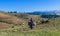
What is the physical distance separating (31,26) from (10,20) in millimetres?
20904

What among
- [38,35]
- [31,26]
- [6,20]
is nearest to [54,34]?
[38,35]

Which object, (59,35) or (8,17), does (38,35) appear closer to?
(59,35)

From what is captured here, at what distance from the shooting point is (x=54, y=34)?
10445 mm


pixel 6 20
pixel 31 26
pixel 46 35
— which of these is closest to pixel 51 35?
pixel 46 35

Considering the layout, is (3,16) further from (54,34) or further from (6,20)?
(54,34)

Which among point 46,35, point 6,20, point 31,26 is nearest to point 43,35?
point 46,35

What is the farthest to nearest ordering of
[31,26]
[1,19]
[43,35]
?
[1,19] → [31,26] → [43,35]

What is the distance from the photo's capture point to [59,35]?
10523 mm

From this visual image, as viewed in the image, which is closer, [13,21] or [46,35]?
[46,35]

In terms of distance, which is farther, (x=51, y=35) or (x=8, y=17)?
(x=8, y=17)

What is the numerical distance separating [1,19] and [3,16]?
1.91m

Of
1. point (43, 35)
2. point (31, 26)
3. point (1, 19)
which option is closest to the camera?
point (43, 35)

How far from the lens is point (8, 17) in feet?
145

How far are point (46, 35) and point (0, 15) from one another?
34803 mm
